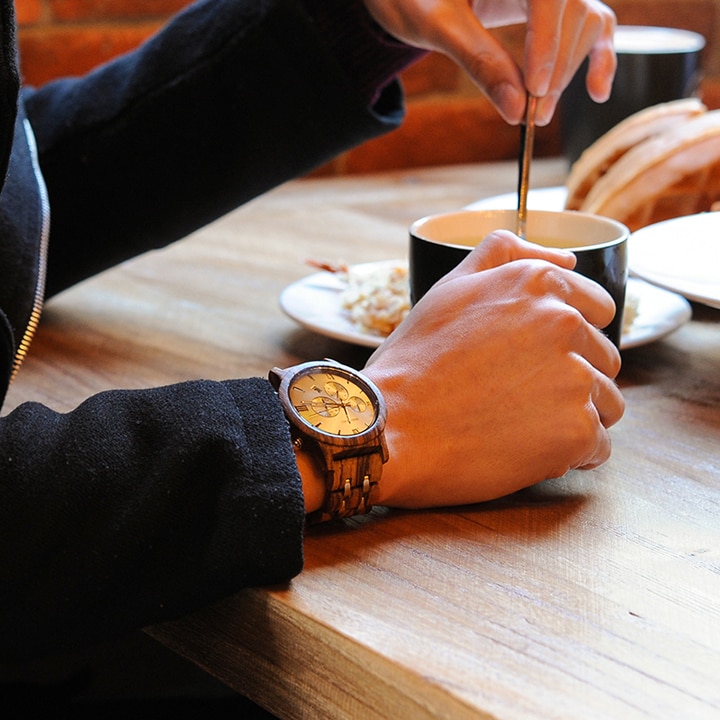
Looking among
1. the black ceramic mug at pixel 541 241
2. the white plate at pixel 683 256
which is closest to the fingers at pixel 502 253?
the black ceramic mug at pixel 541 241

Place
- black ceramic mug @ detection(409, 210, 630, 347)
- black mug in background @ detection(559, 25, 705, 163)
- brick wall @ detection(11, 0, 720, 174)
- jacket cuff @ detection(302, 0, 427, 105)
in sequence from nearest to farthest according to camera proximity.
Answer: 1. black ceramic mug @ detection(409, 210, 630, 347)
2. jacket cuff @ detection(302, 0, 427, 105)
3. black mug in background @ detection(559, 25, 705, 163)
4. brick wall @ detection(11, 0, 720, 174)

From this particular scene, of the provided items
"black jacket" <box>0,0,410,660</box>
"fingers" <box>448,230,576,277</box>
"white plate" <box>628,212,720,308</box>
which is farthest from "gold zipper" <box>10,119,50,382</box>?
"white plate" <box>628,212,720,308</box>

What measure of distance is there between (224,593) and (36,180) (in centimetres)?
47

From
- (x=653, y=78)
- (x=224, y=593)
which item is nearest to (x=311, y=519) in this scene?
(x=224, y=593)

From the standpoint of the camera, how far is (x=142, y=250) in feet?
3.15

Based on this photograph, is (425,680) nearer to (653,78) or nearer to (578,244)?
(578,244)

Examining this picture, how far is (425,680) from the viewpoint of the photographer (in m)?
0.40

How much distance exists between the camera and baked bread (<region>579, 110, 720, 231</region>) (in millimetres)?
943

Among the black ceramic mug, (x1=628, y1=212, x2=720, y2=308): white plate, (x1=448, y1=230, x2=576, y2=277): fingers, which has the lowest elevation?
(x1=628, y1=212, x2=720, y2=308): white plate

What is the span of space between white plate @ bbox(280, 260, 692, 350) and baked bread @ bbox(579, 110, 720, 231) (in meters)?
0.11

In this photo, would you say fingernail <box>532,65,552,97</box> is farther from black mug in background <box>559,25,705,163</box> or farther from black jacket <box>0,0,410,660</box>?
black mug in background <box>559,25,705,163</box>

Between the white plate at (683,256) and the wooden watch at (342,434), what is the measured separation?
258 mm

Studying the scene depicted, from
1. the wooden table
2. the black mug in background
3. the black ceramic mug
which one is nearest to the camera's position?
the wooden table

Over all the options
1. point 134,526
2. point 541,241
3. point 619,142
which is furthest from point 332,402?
point 619,142
